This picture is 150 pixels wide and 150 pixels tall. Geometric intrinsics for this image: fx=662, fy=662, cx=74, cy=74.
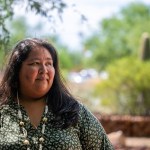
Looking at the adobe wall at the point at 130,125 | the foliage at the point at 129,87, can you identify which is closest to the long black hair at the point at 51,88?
the adobe wall at the point at 130,125

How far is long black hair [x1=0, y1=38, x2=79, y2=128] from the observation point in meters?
4.02

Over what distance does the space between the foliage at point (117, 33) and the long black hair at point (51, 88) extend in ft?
117

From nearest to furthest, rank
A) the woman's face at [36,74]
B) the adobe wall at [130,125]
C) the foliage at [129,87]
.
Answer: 1. the woman's face at [36,74]
2. the adobe wall at [130,125]
3. the foliage at [129,87]

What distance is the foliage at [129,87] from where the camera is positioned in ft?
68.8

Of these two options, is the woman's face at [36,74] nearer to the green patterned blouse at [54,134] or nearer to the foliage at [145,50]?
the green patterned blouse at [54,134]

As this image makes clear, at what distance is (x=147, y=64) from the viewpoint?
70.8ft

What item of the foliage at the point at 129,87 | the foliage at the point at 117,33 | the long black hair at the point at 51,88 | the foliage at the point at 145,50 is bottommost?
the long black hair at the point at 51,88

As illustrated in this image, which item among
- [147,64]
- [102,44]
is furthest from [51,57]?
[102,44]

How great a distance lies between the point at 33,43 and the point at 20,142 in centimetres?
63

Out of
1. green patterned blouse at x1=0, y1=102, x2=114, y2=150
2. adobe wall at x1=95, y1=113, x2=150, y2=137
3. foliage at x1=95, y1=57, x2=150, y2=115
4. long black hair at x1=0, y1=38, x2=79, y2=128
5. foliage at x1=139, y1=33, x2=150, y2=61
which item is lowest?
green patterned blouse at x1=0, y1=102, x2=114, y2=150

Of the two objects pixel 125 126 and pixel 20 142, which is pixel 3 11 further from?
pixel 125 126

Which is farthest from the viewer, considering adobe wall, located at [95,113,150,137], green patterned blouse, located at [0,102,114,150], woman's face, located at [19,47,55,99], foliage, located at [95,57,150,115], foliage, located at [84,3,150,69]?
foliage, located at [84,3,150,69]

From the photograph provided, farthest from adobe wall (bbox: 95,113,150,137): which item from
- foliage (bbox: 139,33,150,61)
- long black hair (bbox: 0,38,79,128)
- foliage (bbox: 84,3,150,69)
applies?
foliage (bbox: 84,3,150,69)

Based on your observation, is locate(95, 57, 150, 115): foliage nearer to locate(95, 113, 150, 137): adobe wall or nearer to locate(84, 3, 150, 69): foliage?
locate(95, 113, 150, 137): adobe wall
